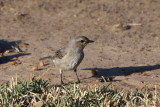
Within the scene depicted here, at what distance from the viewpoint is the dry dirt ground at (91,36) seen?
8.00 metres

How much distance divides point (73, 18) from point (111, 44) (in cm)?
255

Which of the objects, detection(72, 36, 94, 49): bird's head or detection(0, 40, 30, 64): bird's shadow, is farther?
detection(0, 40, 30, 64): bird's shadow

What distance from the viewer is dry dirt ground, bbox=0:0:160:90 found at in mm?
8000

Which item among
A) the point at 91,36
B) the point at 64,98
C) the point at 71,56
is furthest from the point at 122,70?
the point at 64,98

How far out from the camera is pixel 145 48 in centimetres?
1020

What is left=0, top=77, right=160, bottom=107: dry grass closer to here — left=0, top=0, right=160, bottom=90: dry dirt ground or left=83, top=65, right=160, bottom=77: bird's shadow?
left=0, top=0, right=160, bottom=90: dry dirt ground

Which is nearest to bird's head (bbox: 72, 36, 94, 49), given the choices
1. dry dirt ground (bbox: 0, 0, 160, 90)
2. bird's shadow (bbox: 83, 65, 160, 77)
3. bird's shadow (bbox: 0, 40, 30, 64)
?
dry dirt ground (bbox: 0, 0, 160, 90)

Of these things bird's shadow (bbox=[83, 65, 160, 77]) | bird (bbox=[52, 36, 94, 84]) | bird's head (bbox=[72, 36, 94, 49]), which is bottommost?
bird's shadow (bbox=[83, 65, 160, 77])

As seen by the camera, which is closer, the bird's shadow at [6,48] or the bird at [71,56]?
the bird at [71,56]

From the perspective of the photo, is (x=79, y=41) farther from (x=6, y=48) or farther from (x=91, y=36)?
(x=91, y=36)

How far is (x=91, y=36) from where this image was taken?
36.3 ft

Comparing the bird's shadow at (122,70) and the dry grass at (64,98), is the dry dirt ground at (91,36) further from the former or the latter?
the dry grass at (64,98)

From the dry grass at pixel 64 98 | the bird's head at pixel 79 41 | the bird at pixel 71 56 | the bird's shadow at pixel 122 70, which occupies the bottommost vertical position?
the dry grass at pixel 64 98

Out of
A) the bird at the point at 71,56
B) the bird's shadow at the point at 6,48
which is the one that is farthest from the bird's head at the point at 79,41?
the bird's shadow at the point at 6,48
